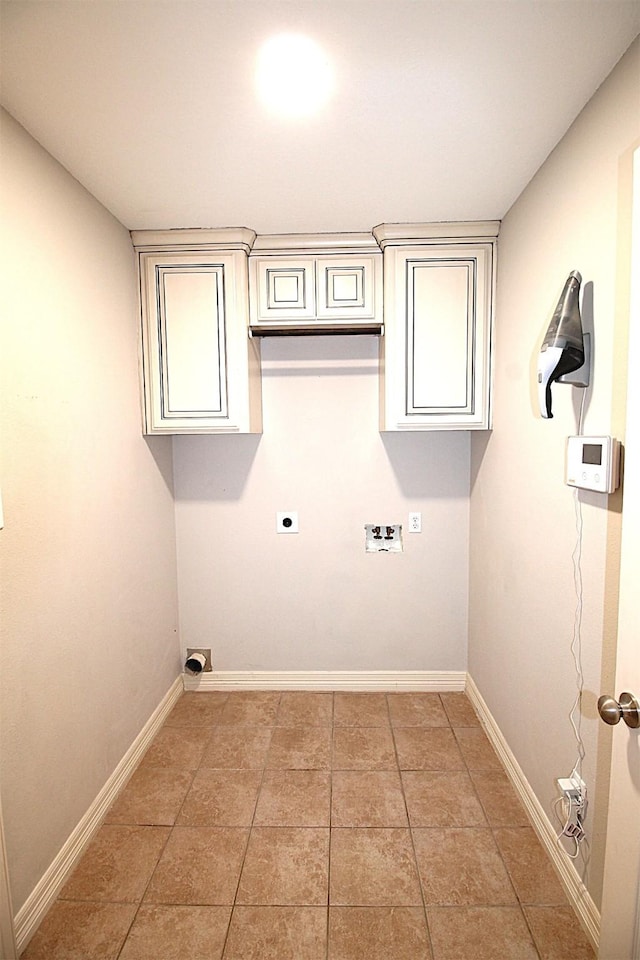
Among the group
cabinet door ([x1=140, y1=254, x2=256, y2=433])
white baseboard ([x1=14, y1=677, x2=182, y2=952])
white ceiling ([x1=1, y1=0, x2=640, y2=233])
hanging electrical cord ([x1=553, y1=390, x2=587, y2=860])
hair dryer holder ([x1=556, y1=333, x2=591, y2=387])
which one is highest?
white ceiling ([x1=1, y1=0, x2=640, y2=233])

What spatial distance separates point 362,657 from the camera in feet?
9.68

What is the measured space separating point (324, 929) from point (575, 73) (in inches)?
105

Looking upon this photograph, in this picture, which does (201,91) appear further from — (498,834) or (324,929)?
(498,834)

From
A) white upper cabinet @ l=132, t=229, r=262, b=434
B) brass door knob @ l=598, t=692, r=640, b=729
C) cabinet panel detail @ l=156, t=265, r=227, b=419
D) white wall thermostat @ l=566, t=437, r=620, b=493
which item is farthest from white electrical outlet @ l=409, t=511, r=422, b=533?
brass door knob @ l=598, t=692, r=640, b=729

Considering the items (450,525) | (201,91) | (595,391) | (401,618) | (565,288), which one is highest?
(201,91)

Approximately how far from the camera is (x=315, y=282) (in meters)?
2.46

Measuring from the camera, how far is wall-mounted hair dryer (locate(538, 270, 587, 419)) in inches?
54.2

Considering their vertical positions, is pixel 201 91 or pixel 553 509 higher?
pixel 201 91

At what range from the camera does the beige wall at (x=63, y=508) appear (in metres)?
1.46

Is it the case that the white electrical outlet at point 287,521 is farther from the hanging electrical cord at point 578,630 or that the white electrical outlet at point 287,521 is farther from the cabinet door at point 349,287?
the hanging electrical cord at point 578,630

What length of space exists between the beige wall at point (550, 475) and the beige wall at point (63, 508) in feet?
5.77

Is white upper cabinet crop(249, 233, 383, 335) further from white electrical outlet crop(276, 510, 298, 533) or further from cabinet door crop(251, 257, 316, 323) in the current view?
white electrical outlet crop(276, 510, 298, 533)

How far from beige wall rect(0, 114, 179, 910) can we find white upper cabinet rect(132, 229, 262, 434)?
0.10 m

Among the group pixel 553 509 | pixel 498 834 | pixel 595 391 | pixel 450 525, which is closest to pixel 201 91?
pixel 595 391
